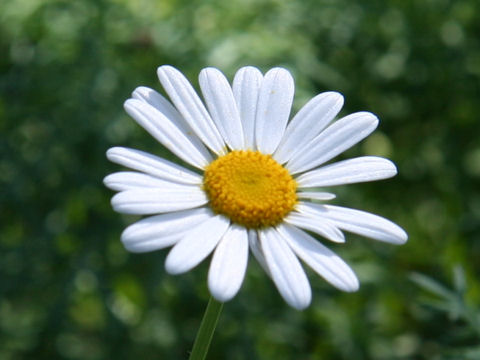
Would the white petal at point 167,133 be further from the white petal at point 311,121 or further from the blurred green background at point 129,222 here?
the blurred green background at point 129,222

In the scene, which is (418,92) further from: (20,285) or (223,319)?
(20,285)

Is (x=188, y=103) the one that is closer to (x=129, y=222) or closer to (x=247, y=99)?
(x=247, y=99)

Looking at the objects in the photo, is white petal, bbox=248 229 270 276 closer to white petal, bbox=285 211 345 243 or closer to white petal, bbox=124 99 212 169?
white petal, bbox=285 211 345 243

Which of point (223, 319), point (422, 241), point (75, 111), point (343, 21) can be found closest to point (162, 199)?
point (223, 319)

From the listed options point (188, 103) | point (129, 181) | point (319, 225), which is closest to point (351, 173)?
point (319, 225)

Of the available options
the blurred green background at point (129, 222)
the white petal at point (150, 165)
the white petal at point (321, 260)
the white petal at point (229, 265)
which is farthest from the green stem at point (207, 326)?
the blurred green background at point (129, 222)

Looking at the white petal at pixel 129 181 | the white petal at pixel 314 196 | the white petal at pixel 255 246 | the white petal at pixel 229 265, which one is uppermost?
the white petal at pixel 314 196

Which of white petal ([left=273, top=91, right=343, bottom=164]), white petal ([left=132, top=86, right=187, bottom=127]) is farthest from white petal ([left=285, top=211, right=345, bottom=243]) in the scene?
white petal ([left=132, top=86, right=187, bottom=127])
